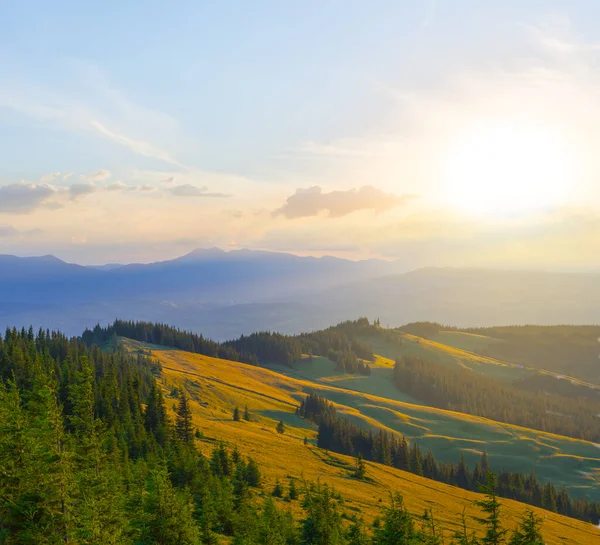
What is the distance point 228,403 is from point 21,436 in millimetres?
118988

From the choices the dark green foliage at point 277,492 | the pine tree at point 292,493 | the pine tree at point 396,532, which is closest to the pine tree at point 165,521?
the pine tree at point 396,532

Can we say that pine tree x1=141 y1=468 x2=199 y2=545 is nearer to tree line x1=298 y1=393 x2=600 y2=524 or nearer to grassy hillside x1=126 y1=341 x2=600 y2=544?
grassy hillside x1=126 y1=341 x2=600 y2=544

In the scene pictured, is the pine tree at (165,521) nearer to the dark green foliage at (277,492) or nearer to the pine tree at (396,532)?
the pine tree at (396,532)

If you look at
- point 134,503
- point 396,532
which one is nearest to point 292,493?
point 134,503

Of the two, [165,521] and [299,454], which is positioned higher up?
[165,521]

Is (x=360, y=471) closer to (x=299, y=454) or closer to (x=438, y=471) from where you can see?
(x=299, y=454)

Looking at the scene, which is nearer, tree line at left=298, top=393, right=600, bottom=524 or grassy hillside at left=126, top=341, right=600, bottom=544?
grassy hillside at left=126, top=341, right=600, bottom=544

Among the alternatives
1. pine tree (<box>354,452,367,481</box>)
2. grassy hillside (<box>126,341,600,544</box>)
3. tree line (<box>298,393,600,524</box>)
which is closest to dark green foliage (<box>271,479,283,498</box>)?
grassy hillside (<box>126,341,600,544</box>)

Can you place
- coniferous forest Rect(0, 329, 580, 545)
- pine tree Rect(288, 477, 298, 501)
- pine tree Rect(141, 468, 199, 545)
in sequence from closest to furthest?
coniferous forest Rect(0, 329, 580, 545)
pine tree Rect(141, 468, 199, 545)
pine tree Rect(288, 477, 298, 501)

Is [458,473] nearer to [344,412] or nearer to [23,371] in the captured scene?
[344,412]

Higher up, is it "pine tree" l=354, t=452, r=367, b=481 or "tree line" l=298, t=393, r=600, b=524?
"pine tree" l=354, t=452, r=367, b=481

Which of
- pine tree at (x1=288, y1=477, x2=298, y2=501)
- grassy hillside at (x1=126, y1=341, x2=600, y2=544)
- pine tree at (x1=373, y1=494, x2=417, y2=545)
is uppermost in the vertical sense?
pine tree at (x1=373, y1=494, x2=417, y2=545)

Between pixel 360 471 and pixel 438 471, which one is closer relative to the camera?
pixel 360 471

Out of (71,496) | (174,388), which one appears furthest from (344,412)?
(71,496)
